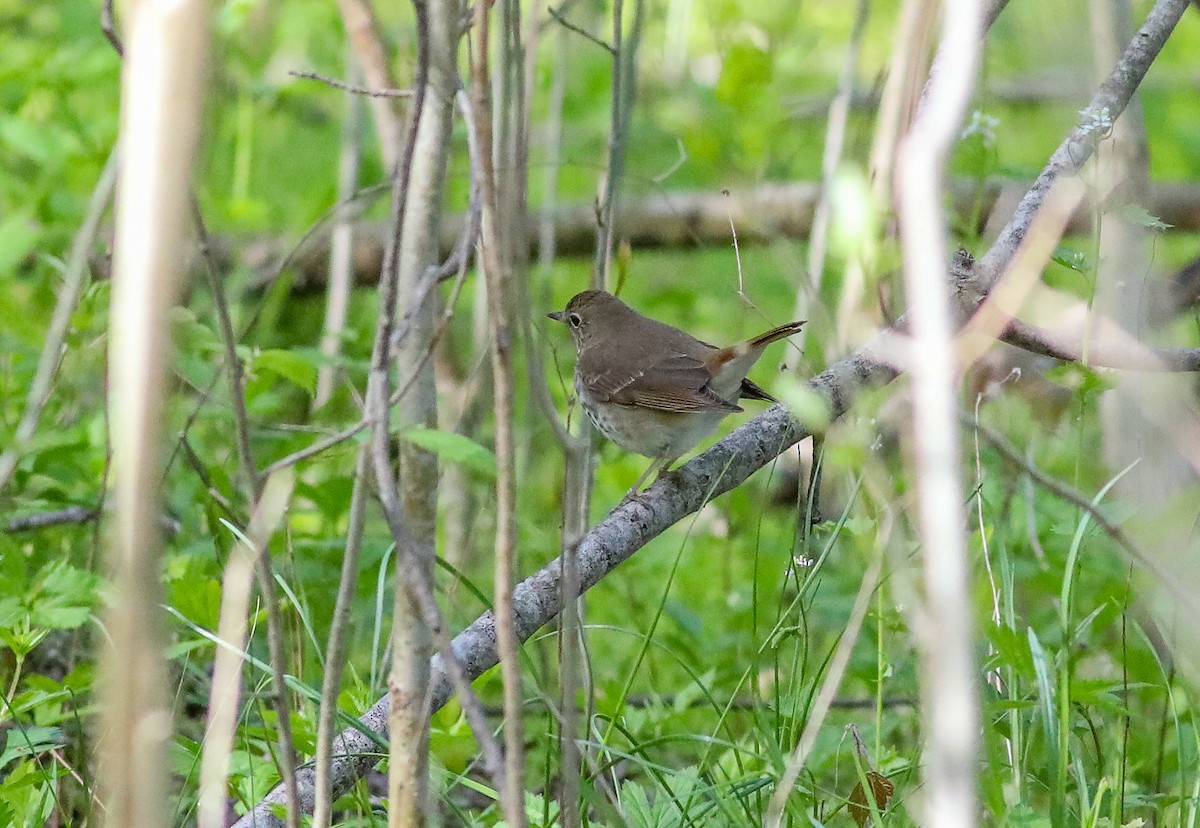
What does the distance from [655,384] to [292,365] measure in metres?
1.14

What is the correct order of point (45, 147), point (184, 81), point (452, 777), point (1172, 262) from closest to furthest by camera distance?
point (184, 81) < point (452, 777) < point (45, 147) < point (1172, 262)

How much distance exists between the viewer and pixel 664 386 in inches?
138

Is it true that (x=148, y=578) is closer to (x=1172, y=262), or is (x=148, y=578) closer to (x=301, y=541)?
(x=301, y=541)

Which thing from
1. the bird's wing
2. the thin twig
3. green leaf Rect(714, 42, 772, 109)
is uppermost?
green leaf Rect(714, 42, 772, 109)

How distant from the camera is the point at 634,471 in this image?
4.23 meters

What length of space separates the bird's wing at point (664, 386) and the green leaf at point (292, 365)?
1040 mm

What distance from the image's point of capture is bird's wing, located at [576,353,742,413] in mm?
3380

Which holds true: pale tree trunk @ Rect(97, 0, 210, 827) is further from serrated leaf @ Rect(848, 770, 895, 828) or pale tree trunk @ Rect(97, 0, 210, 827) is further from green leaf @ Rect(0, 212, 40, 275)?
green leaf @ Rect(0, 212, 40, 275)

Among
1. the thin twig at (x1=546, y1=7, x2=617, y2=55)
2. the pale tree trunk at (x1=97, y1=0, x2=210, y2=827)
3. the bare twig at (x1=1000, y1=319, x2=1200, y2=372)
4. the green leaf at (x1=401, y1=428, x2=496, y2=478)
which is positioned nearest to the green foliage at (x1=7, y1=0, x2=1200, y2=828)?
the green leaf at (x1=401, y1=428, x2=496, y2=478)

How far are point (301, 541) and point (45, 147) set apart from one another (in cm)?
159

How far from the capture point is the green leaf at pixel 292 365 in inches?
107

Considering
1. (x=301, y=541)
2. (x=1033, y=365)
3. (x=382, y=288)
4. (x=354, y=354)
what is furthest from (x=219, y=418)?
(x=1033, y=365)

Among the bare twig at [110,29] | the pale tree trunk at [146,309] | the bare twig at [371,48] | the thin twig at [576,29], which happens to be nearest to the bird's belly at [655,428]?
the bare twig at [371,48]

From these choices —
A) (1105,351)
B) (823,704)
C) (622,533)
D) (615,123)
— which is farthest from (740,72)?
(823,704)
